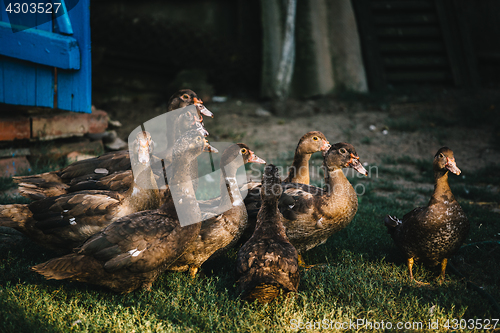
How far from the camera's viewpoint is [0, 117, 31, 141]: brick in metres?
5.55

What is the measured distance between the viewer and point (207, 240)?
377 cm

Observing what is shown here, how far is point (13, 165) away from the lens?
18.7 feet

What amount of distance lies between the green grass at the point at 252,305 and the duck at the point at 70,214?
336 mm

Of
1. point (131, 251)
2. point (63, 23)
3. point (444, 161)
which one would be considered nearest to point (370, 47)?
point (444, 161)

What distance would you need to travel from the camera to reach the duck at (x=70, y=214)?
3684 millimetres

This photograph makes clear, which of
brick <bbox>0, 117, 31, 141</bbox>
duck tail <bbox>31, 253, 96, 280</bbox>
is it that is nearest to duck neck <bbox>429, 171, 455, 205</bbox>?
duck tail <bbox>31, 253, 96, 280</bbox>

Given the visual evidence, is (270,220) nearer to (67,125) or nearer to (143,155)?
(143,155)

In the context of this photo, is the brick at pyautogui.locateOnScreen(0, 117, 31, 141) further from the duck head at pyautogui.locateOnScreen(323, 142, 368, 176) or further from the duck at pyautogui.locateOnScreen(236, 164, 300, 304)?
the duck head at pyautogui.locateOnScreen(323, 142, 368, 176)

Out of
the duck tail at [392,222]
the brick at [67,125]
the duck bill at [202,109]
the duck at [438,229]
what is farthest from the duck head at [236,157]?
the brick at [67,125]

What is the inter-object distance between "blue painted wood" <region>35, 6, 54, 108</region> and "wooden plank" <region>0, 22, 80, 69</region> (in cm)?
14

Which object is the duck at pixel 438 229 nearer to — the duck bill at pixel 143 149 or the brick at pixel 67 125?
the duck bill at pixel 143 149

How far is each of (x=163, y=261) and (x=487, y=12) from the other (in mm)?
11465

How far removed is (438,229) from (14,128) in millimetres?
5460

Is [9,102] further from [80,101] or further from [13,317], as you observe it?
[13,317]
